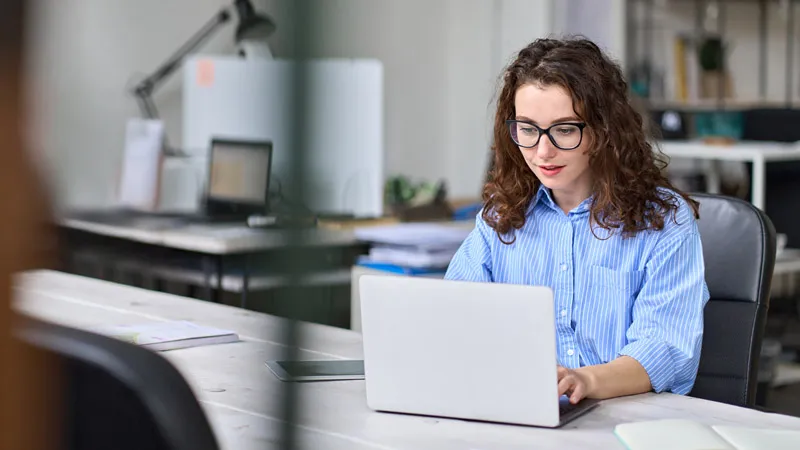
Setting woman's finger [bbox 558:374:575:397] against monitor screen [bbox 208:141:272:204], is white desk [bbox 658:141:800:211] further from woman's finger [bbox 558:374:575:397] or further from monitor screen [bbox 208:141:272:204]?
woman's finger [bbox 558:374:575:397]

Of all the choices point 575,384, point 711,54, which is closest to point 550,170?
point 575,384

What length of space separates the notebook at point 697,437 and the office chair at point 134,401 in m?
0.67

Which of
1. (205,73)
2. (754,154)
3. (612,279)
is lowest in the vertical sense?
(612,279)

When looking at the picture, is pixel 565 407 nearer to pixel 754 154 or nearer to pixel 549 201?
pixel 549 201

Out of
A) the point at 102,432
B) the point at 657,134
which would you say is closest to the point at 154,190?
the point at 657,134

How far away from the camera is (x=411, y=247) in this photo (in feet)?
10.9

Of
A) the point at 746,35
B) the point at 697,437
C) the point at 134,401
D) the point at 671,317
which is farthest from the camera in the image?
the point at 746,35

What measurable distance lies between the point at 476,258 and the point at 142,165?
8.17ft

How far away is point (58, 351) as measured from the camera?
1.60ft

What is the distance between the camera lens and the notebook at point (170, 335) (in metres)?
1.81

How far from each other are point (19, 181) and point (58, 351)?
0.14 metres

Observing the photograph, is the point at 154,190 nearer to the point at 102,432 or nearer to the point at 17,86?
the point at 102,432

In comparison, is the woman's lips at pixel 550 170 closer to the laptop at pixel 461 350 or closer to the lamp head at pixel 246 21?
the laptop at pixel 461 350

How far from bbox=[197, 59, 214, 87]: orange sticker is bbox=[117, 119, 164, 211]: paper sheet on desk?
10.4 inches
